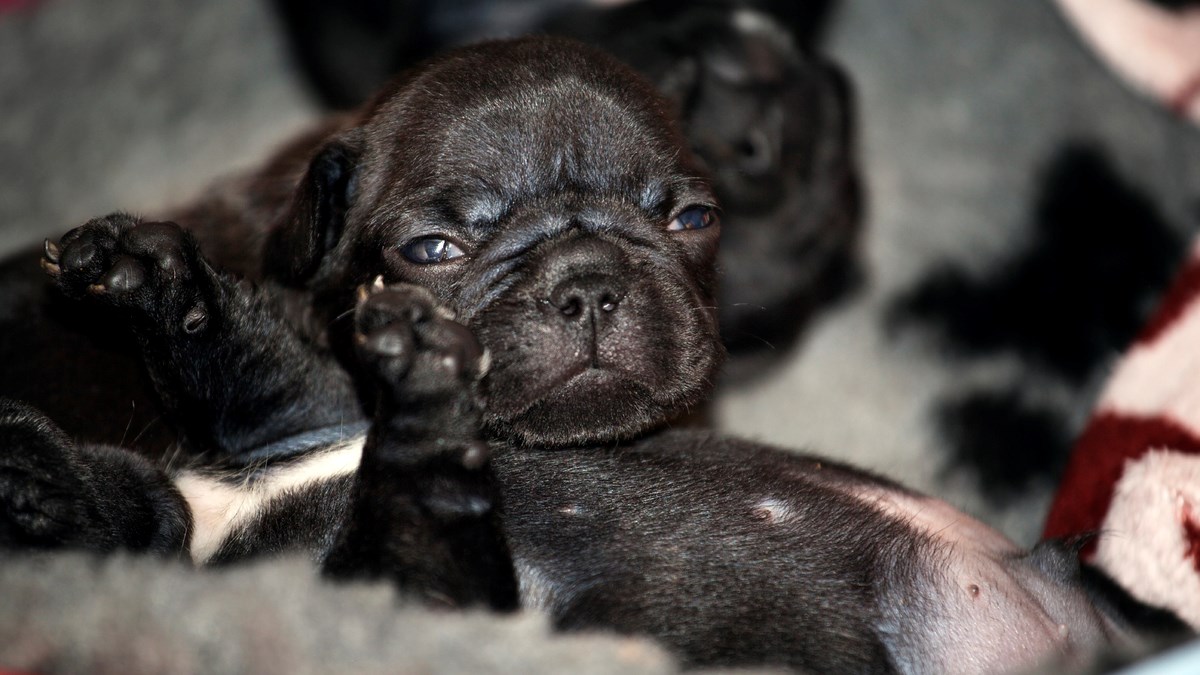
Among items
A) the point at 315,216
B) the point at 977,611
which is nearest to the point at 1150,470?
the point at 977,611

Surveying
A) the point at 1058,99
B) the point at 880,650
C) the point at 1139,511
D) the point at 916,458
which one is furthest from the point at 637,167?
the point at 1058,99

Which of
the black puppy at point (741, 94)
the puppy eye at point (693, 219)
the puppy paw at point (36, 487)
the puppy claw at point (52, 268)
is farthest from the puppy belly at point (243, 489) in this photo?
the black puppy at point (741, 94)

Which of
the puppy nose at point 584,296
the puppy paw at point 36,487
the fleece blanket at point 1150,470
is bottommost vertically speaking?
the fleece blanket at point 1150,470

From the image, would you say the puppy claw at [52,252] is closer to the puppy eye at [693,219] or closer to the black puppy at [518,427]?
the black puppy at [518,427]

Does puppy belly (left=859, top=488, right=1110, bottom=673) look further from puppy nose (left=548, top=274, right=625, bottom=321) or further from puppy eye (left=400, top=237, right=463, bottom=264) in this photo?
puppy eye (left=400, top=237, right=463, bottom=264)

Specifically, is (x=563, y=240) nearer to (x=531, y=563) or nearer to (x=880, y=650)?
(x=531, y=563)

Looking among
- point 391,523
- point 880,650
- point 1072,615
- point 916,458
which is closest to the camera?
point 391,523
